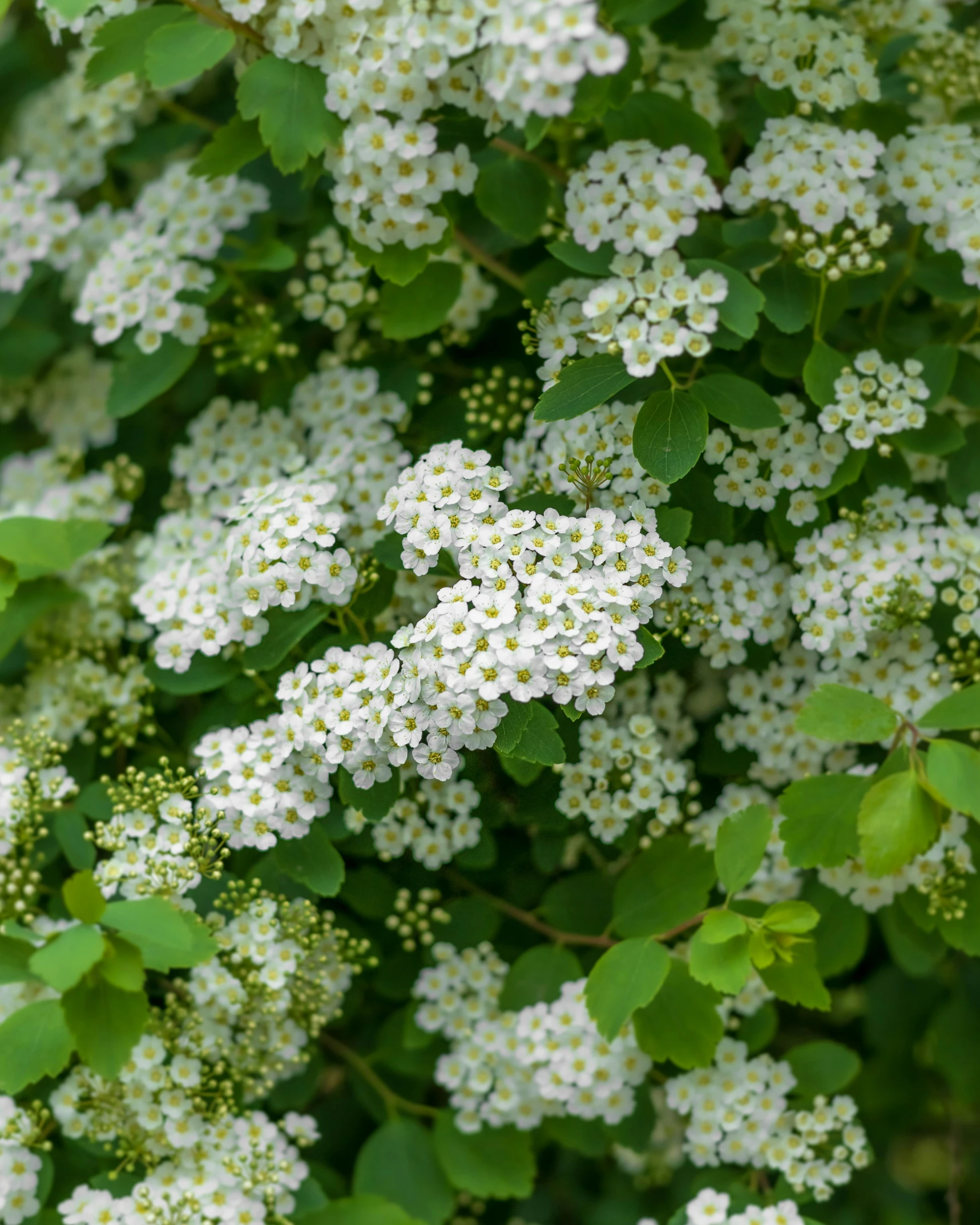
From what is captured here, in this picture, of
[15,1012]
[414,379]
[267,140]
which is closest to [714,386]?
[414,379]

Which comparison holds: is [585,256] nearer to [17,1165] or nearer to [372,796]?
[372,796]

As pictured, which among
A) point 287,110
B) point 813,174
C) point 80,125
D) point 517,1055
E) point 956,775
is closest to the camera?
point 956,775

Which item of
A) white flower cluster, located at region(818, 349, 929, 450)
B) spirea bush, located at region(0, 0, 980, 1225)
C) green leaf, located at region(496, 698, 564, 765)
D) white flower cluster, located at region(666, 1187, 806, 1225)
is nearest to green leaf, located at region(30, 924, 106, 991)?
spirea bush, located at region(0, 0, 980, 1225)

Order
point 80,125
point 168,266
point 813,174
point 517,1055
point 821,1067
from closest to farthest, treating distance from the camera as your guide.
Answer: point 813,174
point 517,1055
point 821,1067
point 168,266
point 80,125

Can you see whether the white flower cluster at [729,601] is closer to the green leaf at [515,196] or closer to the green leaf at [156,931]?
the green leaf at [515,196]

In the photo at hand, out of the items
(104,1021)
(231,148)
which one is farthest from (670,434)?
(104,1021)

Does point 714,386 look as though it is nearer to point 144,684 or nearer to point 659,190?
point 659,190
